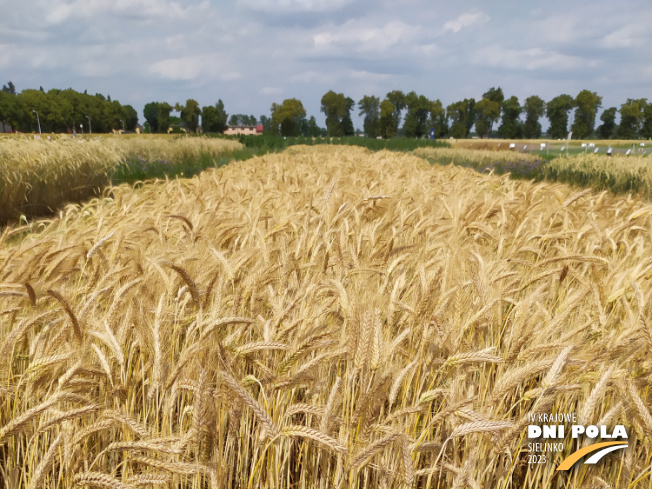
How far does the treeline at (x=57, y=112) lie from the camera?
8488 cm

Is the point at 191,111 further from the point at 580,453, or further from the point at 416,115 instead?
the point at 580,453

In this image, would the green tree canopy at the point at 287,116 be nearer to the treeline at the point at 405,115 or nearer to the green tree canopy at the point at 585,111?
the treeline at the point at 405,115

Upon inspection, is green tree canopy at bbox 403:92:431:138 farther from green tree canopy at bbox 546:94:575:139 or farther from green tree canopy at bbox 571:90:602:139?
green tree canopy at bbox 571:90:602:139

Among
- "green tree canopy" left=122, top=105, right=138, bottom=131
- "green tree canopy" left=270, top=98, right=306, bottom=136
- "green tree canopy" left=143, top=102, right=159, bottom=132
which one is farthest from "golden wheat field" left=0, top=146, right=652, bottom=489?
"green tree canopy" left=143, top=102, right=159, bottom=132

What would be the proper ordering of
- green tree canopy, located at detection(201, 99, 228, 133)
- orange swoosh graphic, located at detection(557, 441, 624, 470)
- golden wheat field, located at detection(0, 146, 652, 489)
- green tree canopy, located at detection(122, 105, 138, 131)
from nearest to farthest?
golden wheat field, located at detection(0, 146, 652, 489) < orange swoosh graphic, located at detection(557, 441, 624, 470) < green tree canopy, located at detection(201, 99, 228, 133) < green tree canopy, located at detection(122, 105, 138, 131)

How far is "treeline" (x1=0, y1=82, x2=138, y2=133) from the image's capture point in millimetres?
84875

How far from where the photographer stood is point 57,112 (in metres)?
90.5

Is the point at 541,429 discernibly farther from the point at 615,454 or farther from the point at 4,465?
the point at 4,465

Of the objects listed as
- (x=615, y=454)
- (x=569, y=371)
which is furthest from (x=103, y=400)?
(x=615, y=454)

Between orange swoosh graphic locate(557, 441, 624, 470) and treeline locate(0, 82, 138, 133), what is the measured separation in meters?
95.8

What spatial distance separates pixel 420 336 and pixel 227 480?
2.58ft

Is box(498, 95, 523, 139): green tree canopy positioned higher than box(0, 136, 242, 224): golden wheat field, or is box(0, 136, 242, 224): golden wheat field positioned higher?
box(498, 95, 523, 139): green tree canopy

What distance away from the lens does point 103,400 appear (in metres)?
1.37

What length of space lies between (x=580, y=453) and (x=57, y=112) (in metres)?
109
